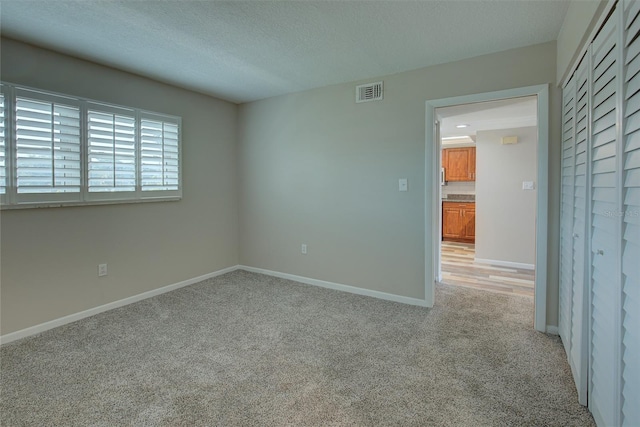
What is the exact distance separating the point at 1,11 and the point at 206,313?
9.07 ft

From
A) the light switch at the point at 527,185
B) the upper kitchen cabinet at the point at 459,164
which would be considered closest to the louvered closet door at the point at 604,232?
the light switch at the point at 527,185

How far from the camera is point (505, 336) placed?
2619 mm

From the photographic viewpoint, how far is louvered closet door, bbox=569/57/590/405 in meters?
1.74

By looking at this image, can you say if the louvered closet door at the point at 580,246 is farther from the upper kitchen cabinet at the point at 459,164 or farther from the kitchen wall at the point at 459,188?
the kitchen wall at the point at 459,188

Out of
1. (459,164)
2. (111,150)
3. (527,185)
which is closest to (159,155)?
(111,150)

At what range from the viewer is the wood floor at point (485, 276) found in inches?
153

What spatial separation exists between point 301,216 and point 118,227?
205cm

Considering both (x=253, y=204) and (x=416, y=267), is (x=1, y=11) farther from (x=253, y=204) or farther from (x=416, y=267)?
(x=416, y=267)

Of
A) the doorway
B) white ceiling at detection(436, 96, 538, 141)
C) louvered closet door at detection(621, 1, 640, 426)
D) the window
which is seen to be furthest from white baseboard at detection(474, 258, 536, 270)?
the window

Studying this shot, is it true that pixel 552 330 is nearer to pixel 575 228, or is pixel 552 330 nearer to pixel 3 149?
pixel 575 228

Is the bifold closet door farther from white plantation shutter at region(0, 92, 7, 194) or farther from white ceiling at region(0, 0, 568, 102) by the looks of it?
white plantation shutter at region(0, 92, 7, 194)

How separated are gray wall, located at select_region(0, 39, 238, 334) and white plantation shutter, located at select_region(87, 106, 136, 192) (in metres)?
0.18

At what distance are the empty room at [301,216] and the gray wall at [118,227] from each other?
0.8 inches

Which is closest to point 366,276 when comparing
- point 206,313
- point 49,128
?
point 206,313
